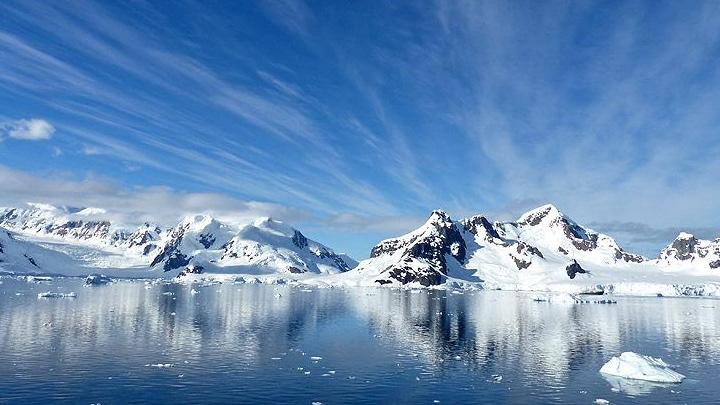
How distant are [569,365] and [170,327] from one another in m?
75.4

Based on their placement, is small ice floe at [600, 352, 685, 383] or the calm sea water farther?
small ice floe at [600, 352, 685, 383]

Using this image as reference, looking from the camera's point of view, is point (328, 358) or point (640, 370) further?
point (328, 358)

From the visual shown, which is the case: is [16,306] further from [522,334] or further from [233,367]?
[522,334]

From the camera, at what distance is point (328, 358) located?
269 feet

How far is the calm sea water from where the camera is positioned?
59.8 metres

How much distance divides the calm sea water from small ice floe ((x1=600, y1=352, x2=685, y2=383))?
2342 millimetres

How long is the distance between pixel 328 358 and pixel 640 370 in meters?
41.6

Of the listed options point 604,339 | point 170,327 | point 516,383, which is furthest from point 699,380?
point 170,327

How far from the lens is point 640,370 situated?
70188mm

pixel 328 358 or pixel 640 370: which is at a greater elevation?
pixel 640 370

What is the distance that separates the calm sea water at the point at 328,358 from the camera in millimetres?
59844

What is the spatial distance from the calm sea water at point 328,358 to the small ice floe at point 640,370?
234 centimetres

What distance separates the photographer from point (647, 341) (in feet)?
358

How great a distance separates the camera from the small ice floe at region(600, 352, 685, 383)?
68938 millimetres
